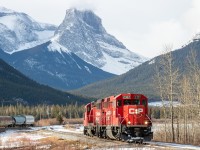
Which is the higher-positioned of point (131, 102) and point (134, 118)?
point (131, 102)

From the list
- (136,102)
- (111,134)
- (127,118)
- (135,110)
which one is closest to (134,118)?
(127,118)

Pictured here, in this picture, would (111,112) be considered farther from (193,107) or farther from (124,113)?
Answer: (193,107)

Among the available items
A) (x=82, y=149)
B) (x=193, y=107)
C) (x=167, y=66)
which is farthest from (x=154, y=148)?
(x=193, y=107)

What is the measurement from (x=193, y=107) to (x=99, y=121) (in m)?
25.9

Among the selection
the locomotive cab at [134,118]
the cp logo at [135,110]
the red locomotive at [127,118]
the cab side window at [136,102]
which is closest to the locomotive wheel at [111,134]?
the red locomotive at [127,118]

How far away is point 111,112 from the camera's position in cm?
4462

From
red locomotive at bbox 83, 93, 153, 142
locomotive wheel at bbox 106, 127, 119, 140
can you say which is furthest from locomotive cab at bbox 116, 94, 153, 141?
locomotive wheel at bbox 106, 127, 119, 140

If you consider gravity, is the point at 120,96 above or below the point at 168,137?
above

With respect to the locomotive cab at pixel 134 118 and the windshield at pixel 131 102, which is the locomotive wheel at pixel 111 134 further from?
the windshield at pixel 131 102

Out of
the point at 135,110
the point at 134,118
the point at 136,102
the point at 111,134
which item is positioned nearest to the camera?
the point at 134,118

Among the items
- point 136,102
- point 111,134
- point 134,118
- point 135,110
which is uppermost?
point 136,102

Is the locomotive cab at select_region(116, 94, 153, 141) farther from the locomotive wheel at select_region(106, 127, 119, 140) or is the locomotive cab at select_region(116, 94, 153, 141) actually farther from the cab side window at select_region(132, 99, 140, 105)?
the locomotive wheel at select_region(106, 127, 119, 140)

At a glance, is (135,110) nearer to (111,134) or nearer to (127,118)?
(127,118)

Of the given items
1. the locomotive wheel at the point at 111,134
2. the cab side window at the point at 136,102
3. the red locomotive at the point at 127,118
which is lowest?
the locomotive wheel at the point at 111,134
